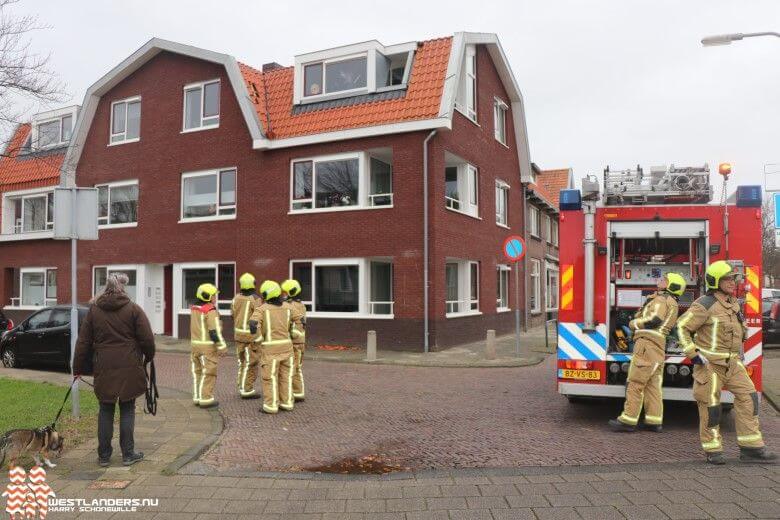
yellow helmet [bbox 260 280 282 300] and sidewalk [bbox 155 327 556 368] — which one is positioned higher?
yellow helmet [bbox 260 280 282 300]

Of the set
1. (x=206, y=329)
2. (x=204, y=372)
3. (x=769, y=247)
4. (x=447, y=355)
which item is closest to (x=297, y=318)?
(x=206, y=329)

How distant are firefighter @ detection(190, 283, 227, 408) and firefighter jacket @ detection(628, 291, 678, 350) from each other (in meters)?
5.24

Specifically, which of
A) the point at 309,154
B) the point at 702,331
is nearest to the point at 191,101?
the point at 309,154

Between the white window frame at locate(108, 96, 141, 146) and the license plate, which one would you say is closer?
the license plate

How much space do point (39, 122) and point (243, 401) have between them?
19.6 metres

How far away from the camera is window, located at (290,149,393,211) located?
52.3 ft

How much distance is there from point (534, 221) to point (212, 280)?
13.5 meters

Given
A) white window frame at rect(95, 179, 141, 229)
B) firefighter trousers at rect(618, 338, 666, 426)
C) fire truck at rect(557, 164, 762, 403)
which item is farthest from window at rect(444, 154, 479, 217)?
firefighter trousers at rect(618, 338, 666, 426)

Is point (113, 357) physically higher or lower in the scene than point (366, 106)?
lower

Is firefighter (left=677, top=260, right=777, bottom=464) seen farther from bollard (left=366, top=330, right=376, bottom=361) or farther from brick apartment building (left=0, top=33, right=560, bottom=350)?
brick apartment building (left=0, top=33, right=560, bottom=350)

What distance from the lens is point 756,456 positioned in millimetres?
5566

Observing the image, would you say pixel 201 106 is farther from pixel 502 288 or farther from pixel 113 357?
pixel 113 357

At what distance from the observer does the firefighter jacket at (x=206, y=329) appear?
27.3ft

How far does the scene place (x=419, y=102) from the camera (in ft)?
50.9
